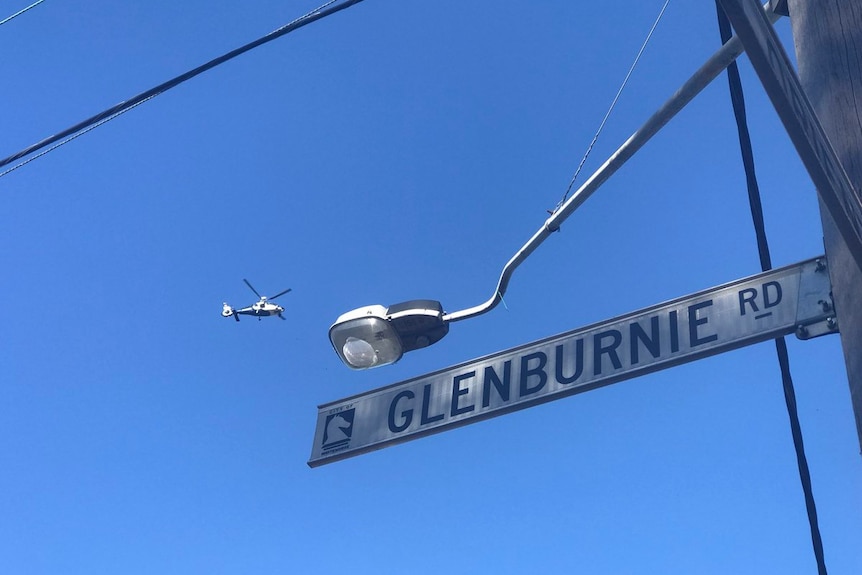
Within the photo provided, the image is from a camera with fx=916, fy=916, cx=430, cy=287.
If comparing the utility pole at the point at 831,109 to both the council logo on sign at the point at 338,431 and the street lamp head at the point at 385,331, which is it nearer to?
the street lamp head at the point at 385,331

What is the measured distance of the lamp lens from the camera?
14.6 ft

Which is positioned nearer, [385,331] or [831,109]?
[831,109]

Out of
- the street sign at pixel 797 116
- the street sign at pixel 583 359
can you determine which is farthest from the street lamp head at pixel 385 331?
the street sign at pixel 797 116

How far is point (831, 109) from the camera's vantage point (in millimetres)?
2631

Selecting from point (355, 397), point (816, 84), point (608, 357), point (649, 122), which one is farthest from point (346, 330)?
point (816, 84)

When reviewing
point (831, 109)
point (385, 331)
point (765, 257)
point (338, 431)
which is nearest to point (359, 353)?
point (385, 331)

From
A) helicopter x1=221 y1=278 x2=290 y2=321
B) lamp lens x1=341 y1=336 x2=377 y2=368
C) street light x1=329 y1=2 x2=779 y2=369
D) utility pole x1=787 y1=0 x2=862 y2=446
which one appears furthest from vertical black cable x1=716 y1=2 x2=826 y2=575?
helicopter x1=221 y1=278 x2=290 y2=321

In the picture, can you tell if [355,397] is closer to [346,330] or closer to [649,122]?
[346,330]

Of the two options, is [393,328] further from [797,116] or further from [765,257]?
[797,116]

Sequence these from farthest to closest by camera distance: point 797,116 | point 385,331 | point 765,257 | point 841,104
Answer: point 385,331, point 765,257, point 841,104, point 797,116

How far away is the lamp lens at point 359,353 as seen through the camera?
444cm

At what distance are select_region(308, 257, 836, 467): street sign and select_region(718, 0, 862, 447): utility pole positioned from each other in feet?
1.60

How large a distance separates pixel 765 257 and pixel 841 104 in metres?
1.53

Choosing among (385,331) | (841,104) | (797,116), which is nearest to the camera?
(797,116)
